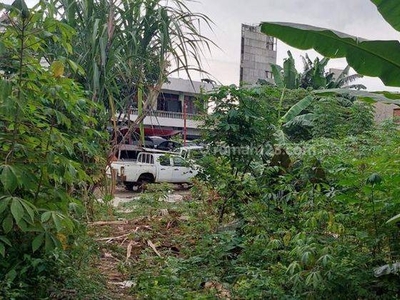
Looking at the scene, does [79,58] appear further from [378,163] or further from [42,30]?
[378,163]

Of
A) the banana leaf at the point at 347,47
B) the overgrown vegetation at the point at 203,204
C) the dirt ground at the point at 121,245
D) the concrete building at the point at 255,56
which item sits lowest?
the dirt ground at the point at 121,245

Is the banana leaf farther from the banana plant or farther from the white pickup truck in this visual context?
the white pickup truck

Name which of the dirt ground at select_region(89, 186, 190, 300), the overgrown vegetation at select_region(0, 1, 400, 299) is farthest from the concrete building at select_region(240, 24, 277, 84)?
the overgrown vegetation at select_region(0, 1, 400, 299)

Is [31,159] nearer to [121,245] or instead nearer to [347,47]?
[347,47]

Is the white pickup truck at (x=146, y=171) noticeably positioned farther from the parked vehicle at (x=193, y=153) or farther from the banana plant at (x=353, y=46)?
the banana plant at (x=353, y=46)

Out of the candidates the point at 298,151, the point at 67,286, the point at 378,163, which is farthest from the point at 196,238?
the point at 378,163

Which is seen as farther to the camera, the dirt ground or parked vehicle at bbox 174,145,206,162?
parked vehicle at bbox 174,145,206,162

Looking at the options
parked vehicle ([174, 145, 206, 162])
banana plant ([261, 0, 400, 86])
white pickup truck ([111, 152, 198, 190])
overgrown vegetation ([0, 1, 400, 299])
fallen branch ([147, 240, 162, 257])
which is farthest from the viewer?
white pickup truck ([111, 152, 198, 190])

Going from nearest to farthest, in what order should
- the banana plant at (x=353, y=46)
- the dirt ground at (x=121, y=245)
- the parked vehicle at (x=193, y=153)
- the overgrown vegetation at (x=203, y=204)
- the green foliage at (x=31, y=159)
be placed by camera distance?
the green foliage at (x=31, y=159) → the overgrown vegetation at (x=203, y=204) → the banana plant at (x=353, y=46) → the dirt ground at (x=121, y=245) → the parked vehicle at (x=193, y=153)

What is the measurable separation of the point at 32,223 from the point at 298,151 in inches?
157

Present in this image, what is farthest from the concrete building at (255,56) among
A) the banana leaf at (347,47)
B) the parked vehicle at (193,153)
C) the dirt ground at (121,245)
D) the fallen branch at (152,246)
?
the banana leaf at (347,47)

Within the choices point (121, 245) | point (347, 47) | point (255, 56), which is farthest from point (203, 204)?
point (255, 56)

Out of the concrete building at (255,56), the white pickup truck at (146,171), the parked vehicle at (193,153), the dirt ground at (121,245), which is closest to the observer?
the dirt ground at (121,245)

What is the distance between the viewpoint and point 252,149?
5508mm
